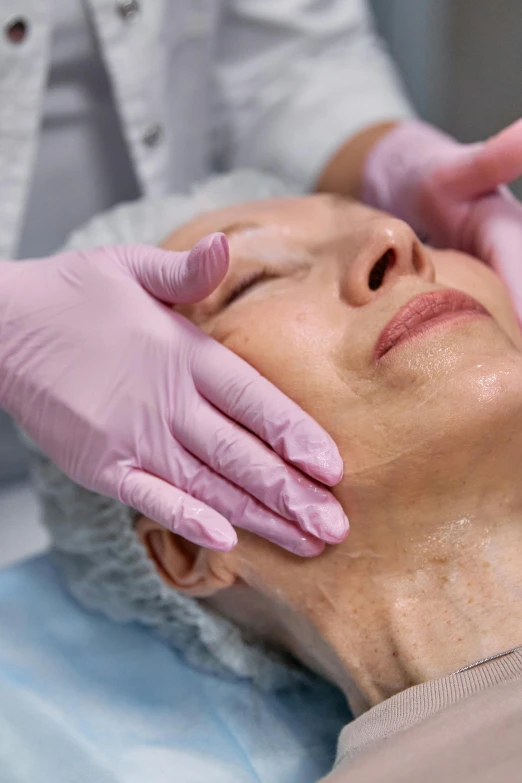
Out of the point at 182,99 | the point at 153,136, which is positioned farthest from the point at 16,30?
the point at 182,99

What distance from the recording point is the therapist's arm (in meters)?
1.66

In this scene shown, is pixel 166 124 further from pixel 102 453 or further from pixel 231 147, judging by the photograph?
pixel 102 453

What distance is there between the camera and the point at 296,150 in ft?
5.57

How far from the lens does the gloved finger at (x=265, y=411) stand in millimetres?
922

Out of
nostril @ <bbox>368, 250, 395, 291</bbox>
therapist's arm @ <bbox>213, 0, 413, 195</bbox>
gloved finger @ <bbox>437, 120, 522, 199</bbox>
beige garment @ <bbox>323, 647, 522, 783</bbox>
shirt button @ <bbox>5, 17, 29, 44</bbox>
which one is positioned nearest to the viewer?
beige garment @ <bbox>323, 647, 522, 783</bbox>

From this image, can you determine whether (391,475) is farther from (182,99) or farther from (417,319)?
(182,99)

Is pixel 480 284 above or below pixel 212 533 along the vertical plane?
above

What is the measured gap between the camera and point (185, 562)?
1.11 meters

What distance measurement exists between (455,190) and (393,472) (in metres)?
0.64

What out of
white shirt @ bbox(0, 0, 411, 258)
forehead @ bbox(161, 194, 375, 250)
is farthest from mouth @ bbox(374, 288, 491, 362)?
white shirt @ bbox(0, 0, 411, 258)

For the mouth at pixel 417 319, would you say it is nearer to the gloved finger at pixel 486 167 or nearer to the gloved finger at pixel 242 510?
the gloved finger at pixel 242 510

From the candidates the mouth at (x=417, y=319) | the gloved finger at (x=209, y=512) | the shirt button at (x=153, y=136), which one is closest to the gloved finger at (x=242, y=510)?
the gloved finger at (x=209, y=512)

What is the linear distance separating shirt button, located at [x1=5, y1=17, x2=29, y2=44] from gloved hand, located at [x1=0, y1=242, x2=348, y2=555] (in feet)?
1.75

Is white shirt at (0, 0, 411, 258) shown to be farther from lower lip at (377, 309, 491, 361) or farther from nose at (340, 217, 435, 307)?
lower lip at (377, 309, 491, 361)
